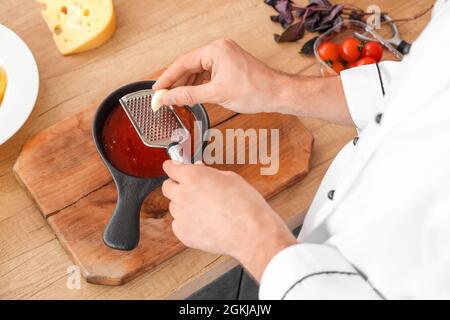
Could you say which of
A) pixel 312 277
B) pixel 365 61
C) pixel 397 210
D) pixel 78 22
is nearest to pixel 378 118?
pixel 397 210

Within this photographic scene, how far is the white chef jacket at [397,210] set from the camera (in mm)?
757

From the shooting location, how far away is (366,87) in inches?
42.3

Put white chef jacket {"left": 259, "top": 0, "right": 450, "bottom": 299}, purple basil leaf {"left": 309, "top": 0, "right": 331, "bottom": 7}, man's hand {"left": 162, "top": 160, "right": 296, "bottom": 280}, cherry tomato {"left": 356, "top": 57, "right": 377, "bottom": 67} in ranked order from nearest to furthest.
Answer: white chef jacket {"left": 259, "top": 0, "right": 450, "bottom": 299}, man's hand {"left": 162, "top": 160, "right": 296, "bottom": 280}, cherry tomato {"left": 356, "top": 57, "right": 377, "bottom": 67}, purple basil leaf {"left": 309, "top": 0, "right": 331, "bottom": 7}

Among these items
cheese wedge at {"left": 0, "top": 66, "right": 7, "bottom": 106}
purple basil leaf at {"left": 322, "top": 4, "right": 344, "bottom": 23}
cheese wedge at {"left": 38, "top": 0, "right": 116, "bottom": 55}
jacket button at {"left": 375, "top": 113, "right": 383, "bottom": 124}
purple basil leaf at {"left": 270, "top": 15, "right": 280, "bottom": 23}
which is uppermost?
cheese wedge at {"left": 38, "top": 0, "right": 116, "bottom": 55}

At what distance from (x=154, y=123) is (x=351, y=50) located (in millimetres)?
499

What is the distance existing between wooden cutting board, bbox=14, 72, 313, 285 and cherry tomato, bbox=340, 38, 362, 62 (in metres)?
0.23

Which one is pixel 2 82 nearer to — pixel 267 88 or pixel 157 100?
pixel 157 100

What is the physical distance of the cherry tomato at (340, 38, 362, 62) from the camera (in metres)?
1.30

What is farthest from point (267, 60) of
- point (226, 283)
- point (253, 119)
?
point (226, 283)

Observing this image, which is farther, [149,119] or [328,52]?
[328,52]

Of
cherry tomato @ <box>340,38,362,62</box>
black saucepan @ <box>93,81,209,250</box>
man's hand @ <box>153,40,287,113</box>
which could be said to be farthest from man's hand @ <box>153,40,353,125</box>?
cherry tomato @ <box>340,38,362,62</box>

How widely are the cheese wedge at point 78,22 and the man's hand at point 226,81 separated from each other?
265 mm

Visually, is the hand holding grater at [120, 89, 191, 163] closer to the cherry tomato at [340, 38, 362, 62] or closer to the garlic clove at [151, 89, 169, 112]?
the garlic clove at [151, 89, 169, 112]

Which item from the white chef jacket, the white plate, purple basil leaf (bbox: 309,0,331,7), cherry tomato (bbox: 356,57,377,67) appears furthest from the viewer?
purple basil leaf (bbox: 309,0,331,7)
